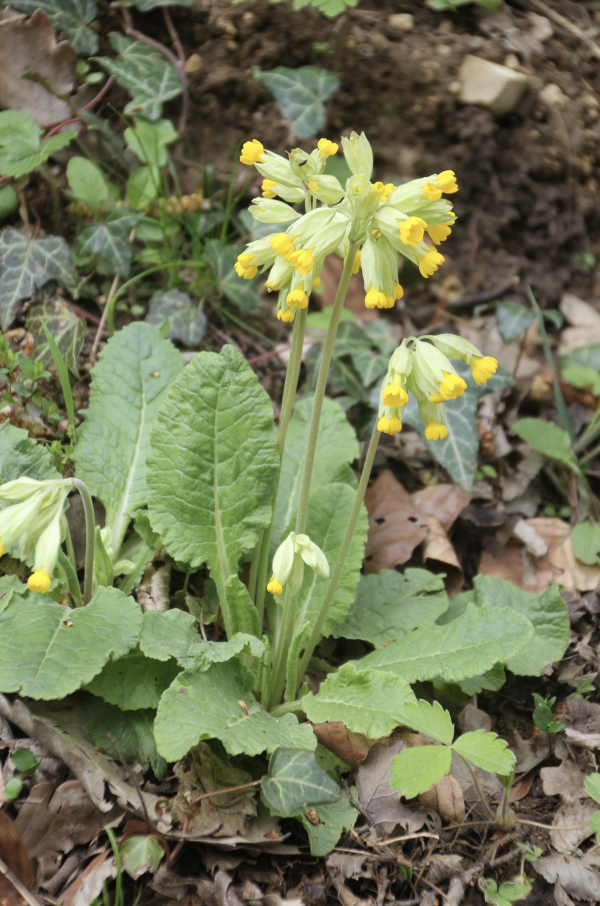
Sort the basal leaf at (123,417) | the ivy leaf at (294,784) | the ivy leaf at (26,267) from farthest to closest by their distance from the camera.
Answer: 1. the ivy leaf at (26,267)
2. the basal leaf at (123,417)
3. the ivy leaf at (294,784)

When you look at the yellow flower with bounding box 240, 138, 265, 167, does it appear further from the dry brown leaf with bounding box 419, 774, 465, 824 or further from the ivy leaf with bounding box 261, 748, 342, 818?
the dry brown leaf with bounding box 419, 774, 465, 824

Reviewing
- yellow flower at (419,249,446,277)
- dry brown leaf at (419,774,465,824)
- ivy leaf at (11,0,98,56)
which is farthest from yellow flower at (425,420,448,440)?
ivy leaf at (11,0,98,56)

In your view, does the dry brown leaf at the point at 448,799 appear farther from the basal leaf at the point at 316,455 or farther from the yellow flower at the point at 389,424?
the yellow flower at the point at 389,424

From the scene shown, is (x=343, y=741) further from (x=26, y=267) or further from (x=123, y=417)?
(x=26, y=267)

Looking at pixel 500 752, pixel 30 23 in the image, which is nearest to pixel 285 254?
pixel 500 752

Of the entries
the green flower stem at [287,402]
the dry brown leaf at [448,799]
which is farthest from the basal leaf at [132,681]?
the dry brown leaf at [448,799]

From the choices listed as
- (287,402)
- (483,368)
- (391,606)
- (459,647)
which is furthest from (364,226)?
(391,606)
